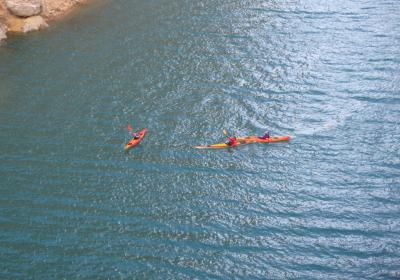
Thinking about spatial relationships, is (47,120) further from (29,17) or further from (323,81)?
(323,81)

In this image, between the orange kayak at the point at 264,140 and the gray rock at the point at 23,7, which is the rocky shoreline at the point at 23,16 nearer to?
the gray rock at the point at 23,7

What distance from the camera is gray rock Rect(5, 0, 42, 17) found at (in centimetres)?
6825

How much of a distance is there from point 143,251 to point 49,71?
31.8 metres

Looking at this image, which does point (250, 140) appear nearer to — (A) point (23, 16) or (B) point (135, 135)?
(B) point (135, 135)

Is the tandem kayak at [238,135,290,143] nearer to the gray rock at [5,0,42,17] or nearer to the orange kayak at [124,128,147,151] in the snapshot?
the orange kayak at [124,128,147,151]

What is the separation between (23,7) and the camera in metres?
68.4

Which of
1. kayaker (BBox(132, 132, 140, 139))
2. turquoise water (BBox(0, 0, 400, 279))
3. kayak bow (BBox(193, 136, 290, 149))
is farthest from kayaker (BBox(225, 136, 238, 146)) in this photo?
kayaker (BBox(132, 132, 140, 139))

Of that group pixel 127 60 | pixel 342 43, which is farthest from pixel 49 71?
pixel 342 43

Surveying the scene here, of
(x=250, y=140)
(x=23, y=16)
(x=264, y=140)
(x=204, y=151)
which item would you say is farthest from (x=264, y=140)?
(x=23, y=16)

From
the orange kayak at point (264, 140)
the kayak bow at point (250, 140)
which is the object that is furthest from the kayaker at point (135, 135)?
the orange kayak at point (264, 140)

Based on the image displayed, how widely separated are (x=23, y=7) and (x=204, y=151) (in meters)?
39.0

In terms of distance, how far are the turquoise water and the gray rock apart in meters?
4.00

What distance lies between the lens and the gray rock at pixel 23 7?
68.2 m

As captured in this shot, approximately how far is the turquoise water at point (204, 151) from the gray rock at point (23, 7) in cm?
400
